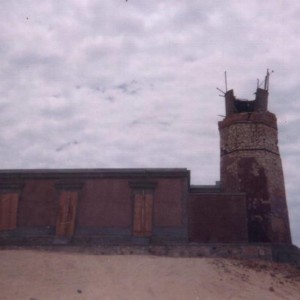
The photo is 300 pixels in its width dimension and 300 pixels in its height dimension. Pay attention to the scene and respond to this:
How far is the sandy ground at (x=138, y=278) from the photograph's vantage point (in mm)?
11398

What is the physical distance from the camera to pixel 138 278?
43.4 feet

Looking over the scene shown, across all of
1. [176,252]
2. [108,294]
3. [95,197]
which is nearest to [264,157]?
[176,252]

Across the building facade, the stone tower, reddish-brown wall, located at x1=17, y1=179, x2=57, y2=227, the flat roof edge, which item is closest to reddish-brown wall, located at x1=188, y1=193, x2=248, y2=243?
the building facade

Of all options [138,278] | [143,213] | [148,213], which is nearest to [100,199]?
[143,213]

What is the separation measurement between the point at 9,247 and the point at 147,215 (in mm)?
6684

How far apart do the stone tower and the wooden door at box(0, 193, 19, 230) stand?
11.2m

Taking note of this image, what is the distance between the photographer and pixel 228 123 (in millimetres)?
23016

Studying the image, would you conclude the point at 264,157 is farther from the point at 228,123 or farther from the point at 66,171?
the point at 66,171

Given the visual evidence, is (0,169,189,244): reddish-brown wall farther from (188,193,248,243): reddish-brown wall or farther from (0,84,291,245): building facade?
(188,193,248,243): reddish-brown wall

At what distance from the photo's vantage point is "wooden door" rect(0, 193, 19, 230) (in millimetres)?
20078

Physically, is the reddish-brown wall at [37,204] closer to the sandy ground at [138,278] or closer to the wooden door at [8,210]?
the wooden door at [8,210]

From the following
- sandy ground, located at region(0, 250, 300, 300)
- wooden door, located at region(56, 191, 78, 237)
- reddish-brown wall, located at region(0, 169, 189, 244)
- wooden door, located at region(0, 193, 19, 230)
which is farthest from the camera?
wooden door, located at region(0, 193, 19, 230)

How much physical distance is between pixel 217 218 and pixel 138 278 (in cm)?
714

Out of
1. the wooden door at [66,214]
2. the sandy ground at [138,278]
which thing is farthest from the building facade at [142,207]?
the sandy ground at [138,278]
